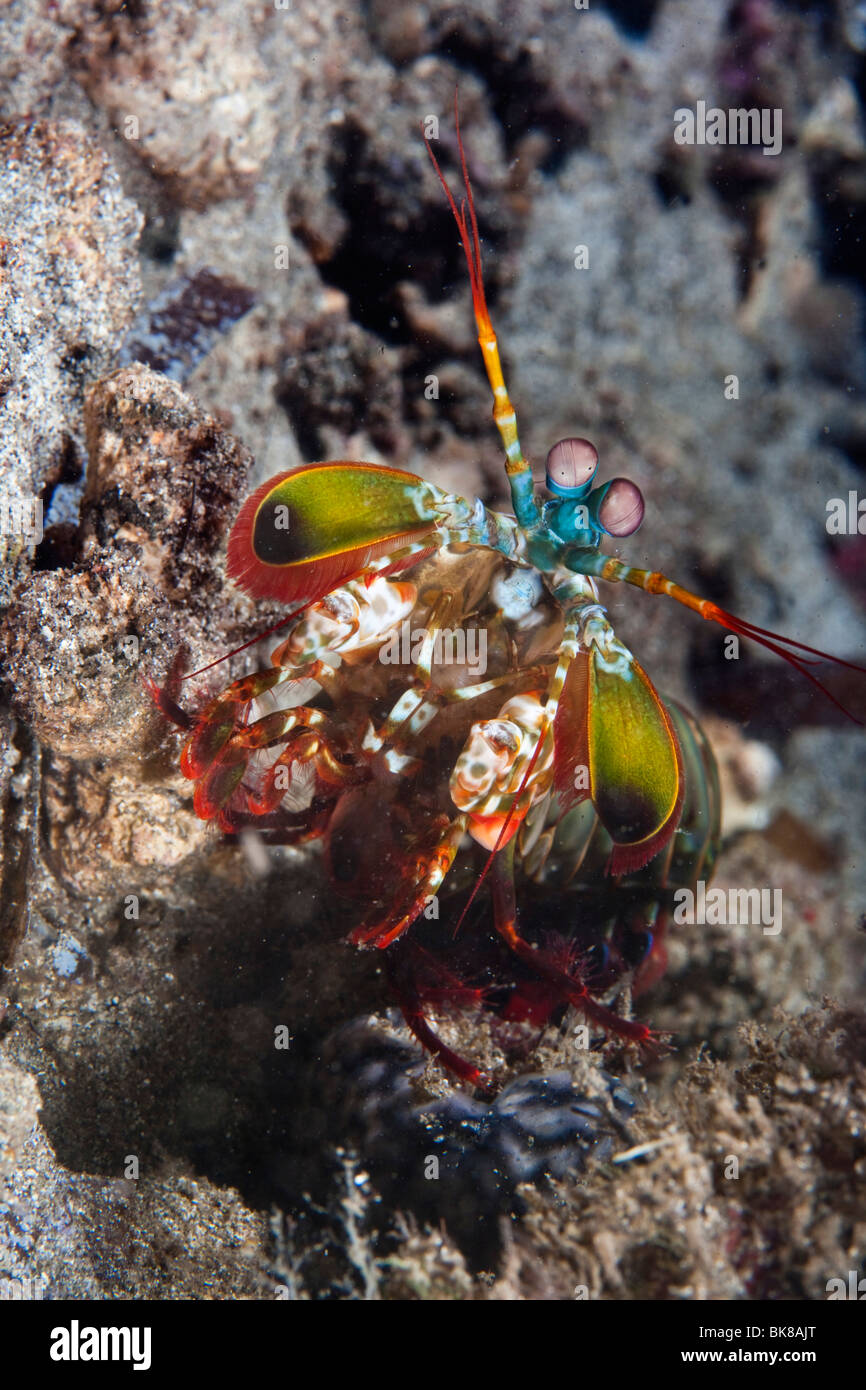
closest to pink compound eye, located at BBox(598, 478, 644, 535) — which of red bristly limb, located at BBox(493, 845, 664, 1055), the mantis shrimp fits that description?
the mantis shrimp

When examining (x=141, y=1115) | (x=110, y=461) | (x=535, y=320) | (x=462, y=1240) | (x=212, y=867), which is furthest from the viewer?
(x=535, y=320)

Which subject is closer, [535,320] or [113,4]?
[113,4]

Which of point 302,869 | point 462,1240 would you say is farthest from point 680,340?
point 462,1240

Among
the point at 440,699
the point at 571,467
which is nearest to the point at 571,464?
the point at 571,467

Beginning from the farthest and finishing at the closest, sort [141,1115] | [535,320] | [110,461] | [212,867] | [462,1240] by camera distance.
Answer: [535,320]
[212,867]
[141,1115]
[110,461]
[462,1240]

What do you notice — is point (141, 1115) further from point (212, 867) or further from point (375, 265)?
point (375, 265)

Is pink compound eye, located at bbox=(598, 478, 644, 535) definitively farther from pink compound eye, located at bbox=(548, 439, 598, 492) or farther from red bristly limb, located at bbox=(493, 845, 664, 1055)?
red bristly limb, located at bbox=(493, 845, 664, 1055)

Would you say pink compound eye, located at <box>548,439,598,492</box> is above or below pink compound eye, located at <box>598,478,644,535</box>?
above
